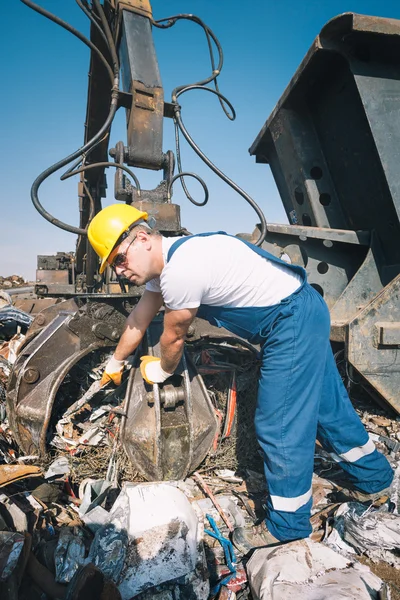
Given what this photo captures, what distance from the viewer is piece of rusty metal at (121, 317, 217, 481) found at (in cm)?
213

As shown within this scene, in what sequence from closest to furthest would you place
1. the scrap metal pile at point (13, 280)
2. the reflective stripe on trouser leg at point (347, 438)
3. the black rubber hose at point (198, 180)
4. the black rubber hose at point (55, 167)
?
the reflective stripe on trouser leg at point (347, 438) < the black rubber hose at point (55, 167) < the black rubber hose at point (198, 180) < the scrap metal pile at point (13, 280)

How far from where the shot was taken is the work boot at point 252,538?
185cm

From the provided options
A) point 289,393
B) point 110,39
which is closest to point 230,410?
point 289,393

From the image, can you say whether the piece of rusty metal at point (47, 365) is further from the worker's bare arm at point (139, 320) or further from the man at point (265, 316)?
the man at point (265, 316)

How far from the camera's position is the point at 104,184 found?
4660 mm

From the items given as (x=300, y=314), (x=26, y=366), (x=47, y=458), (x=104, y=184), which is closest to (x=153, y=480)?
(x=47, y=458)

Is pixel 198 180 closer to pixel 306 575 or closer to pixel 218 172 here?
pixel 218 172

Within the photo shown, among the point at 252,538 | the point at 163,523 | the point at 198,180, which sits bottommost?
the point at 252,538

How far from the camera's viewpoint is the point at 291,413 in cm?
187

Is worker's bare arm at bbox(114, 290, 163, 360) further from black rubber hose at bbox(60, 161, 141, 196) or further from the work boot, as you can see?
the work boot

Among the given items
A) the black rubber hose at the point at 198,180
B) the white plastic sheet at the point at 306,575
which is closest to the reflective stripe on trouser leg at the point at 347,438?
the white plastic sheet at the point at 306,575

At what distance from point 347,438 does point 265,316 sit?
958mm

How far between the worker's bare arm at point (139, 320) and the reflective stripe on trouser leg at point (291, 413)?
0.85 m

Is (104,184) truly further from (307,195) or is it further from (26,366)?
(26,366)
